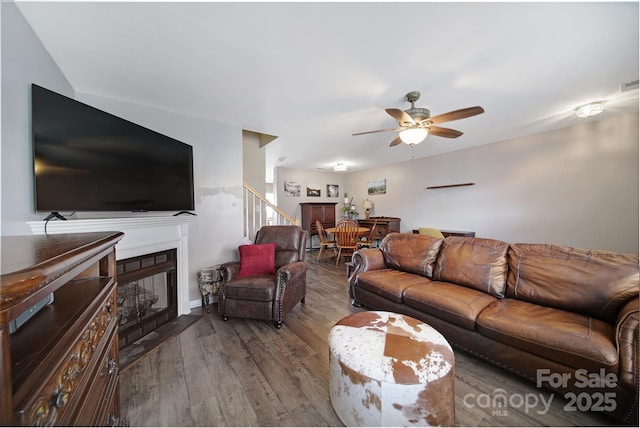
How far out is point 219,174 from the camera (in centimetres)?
294

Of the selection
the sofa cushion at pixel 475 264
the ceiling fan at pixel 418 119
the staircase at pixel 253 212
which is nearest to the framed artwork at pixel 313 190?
the staircase at pixel 253 212

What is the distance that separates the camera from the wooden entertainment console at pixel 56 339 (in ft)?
1.44

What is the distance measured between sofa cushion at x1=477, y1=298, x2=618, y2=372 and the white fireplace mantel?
2.93 meters

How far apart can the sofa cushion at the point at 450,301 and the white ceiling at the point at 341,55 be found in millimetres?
1973

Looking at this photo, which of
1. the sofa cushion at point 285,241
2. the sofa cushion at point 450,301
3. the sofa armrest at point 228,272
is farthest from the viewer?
the sofa cushion at point 285,241

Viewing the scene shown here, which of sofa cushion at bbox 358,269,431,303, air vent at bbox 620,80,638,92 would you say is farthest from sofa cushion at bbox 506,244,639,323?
air vent at bbox 620,80,638,92

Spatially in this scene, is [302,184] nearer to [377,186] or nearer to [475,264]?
[377,186]

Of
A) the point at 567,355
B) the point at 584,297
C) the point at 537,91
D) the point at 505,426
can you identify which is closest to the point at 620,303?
the point at 584,297

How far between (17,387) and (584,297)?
272 centimetres

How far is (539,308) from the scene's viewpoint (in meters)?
1.63

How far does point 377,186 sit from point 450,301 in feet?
15.9

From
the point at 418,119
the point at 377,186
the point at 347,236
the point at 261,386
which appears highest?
the point at 418,119

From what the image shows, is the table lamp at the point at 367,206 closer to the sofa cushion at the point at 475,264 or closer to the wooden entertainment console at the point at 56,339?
the sofa cushion at the point at 475,264

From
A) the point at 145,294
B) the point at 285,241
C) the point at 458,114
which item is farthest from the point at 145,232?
the point at 458,114
